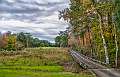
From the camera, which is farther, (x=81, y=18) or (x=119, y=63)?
(x=81, y=18)

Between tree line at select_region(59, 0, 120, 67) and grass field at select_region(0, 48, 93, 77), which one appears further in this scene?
tree line at select_region(59, 0, 120, 67)

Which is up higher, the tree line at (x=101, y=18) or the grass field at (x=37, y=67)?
the tree line at (x=101, y=18)

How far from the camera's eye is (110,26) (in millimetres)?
65938

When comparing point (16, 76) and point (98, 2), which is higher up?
point (98, 2)

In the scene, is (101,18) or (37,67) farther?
(101,18)

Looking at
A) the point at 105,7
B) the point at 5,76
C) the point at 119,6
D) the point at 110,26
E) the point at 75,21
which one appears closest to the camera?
the point at 5,76

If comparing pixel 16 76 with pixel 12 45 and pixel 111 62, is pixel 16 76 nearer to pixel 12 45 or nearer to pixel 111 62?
pixel 111 62

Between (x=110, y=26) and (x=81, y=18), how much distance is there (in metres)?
6.69

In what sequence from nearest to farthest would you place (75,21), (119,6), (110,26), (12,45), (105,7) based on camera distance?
(119,6) < (105,7) < (110,26) < (75,21) < (12,45)

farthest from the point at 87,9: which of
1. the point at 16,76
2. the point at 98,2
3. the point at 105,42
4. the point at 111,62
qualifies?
the point at 16,76

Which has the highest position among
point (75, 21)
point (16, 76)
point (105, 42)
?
point (75, 21)

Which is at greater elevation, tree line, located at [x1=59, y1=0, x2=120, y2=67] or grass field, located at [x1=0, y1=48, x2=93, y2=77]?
tree line, located at [x1=59, y1=0, x2=120, y2=67]

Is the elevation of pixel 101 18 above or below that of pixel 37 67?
above

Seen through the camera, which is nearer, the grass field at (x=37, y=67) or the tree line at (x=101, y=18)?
the grass field at (x=37, y=67)
